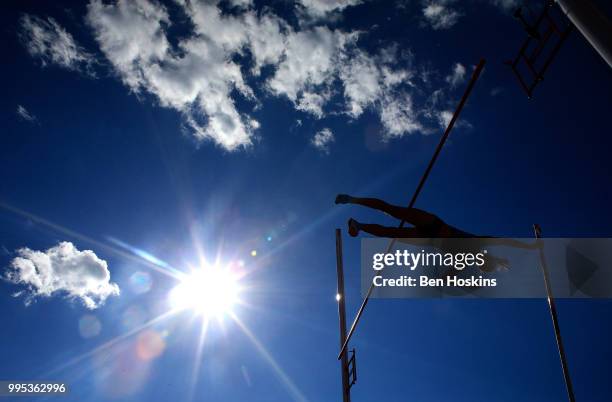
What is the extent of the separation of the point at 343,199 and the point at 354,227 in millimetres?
512

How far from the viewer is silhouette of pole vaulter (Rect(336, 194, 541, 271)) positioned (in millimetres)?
6230

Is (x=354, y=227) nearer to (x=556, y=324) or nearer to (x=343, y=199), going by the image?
(x=343, y=199)

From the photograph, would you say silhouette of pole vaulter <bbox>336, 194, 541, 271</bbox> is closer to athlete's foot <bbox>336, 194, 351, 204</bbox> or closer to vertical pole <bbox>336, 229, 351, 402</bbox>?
athlete's foot <bbox>336, 194, 351, 204</bbox>

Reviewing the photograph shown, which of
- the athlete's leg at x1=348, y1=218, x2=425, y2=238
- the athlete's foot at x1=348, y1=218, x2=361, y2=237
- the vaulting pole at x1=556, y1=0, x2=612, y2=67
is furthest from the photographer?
the athlete's leg at x1=348, y1=218, x2=425, y2=238

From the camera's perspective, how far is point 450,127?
564 cm

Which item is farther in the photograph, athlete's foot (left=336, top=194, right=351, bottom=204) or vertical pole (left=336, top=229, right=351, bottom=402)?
vertical pole (left=336, top=229, right=351, bottom=402)

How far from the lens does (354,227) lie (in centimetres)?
614

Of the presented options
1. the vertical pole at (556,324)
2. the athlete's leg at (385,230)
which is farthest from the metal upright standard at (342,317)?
the vertical pole at (556,324)

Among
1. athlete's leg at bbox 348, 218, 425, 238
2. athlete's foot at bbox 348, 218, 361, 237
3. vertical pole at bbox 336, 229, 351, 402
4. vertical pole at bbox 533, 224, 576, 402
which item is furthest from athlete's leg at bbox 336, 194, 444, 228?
vertical pole at bbox 533, 224, 576, 402

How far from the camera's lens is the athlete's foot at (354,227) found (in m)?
6.11

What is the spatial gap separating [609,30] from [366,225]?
398 centimetres

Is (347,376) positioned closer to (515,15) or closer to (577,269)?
(577,269)

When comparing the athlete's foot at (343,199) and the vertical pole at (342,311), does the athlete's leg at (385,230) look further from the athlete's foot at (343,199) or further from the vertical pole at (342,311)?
the vertical pole at (342,311)

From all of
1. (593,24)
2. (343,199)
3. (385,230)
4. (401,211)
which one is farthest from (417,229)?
(593,24)
